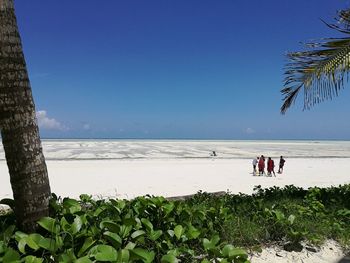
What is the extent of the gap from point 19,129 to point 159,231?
4.25ft

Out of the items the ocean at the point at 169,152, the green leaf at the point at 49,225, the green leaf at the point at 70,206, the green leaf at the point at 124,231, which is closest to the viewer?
the green leaf at the point at 49,225

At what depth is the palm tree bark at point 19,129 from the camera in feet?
9.36

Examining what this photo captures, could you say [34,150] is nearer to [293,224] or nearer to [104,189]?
[293,224]

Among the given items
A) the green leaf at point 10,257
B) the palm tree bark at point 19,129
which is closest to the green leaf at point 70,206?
the palm tree bark at point 19,129

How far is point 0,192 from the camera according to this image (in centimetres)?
1521

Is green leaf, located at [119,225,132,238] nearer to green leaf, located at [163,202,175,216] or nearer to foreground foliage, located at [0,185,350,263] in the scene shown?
foreground foliage, located at [0,185,350,263]

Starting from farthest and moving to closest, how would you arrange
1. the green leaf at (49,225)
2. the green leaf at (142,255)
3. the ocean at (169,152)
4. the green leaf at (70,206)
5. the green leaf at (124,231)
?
the ocean at (169,152) → the green leaf at (70,206) → the green leaf at (124,231) → the green leaf at (49,225) → the green leaf at (142,255)

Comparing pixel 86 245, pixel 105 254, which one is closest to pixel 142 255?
pixel 105 254

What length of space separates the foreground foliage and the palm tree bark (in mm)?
164

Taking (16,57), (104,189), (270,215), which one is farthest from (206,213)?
(104,189)

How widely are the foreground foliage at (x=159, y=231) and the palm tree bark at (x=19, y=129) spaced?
6.5 inches

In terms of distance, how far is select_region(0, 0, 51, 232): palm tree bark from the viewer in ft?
9.36

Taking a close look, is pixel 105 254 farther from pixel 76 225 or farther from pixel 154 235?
pixel 154 235

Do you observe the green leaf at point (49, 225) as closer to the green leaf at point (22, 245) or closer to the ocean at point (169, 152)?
the green leaf at point (22, 245)
